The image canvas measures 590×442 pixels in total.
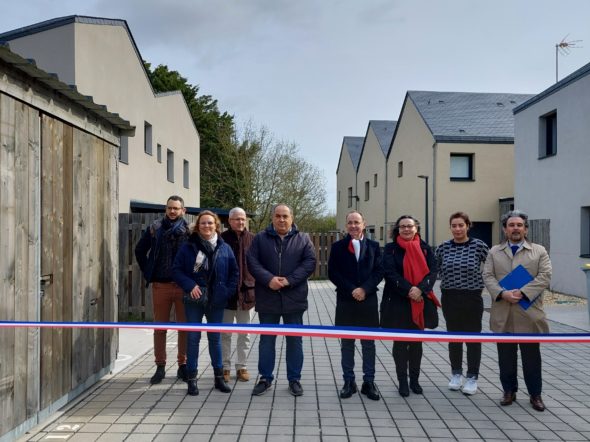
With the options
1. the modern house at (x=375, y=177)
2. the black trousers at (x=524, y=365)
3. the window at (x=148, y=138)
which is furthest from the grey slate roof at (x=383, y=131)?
the black trousers at (x=524, y=365)

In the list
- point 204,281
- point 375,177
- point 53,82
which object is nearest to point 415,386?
point 204,281

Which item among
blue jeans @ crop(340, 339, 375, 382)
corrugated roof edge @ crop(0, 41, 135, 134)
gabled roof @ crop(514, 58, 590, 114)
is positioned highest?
gabled roof @ crop(514, 58, 590, 114)

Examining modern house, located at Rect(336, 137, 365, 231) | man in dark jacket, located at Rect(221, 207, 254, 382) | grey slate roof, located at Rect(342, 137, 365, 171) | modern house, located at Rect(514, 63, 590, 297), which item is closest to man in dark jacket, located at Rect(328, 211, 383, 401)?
man in dark jacket, located at Rect(221, 207, 254, 382)

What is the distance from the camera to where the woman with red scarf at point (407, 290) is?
562 cm

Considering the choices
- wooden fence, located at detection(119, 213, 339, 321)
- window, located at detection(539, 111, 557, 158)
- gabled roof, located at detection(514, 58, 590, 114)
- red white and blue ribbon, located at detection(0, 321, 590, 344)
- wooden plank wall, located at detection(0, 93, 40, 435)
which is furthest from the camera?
window, located at detection(539, 111, 557, 158)

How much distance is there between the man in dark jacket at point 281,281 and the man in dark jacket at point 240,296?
477mm

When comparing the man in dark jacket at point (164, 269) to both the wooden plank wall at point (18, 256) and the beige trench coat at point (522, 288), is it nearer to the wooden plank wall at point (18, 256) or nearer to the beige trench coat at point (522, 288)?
the wooden plank wall at point (18, 256)

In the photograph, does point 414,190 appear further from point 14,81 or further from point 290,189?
point 14,81

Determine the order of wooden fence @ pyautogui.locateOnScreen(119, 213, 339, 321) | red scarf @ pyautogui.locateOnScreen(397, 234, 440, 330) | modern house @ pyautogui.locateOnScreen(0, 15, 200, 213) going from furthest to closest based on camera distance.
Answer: modern house @ pyautogui.locateOnScreen(0, 15, 200, 213)
wooden fence @ pyautogui.locateOnScreen(119, 213, 339, 321)
red scarf @ pyautogui.locateOnScreen(397, 234, 440, 330)

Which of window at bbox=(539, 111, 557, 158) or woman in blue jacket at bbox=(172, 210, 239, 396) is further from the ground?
window at bbox=(539, 111, 557, 158)

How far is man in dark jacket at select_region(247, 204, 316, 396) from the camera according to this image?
18.7 feet

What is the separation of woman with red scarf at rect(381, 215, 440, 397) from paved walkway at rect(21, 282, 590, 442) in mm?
355

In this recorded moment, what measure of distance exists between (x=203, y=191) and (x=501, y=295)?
32357 mm

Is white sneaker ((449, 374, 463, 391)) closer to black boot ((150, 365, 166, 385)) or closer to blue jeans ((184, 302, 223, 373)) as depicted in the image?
blue jeans ((184, 302, 223, 373))
